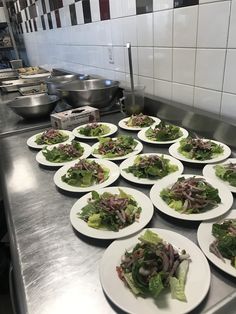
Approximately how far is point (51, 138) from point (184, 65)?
0.66 metres

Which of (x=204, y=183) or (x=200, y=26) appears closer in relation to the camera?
(x=204, y=183)

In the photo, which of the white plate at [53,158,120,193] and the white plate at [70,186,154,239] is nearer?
the white plate at [70,186,154,239]

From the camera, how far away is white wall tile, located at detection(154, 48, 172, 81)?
1.27 m

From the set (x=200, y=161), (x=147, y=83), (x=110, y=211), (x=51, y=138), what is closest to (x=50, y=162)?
(x=51, y=138)

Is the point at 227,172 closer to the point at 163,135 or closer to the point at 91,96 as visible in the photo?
the point at 163,135

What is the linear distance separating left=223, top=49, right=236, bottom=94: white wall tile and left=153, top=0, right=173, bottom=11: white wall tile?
1.24 feet

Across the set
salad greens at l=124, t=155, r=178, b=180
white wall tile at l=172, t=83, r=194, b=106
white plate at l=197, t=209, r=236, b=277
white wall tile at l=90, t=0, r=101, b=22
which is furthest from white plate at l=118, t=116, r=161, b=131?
white wall tile at l=90, t=0, r=101, b=22

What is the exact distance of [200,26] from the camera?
1.06 m

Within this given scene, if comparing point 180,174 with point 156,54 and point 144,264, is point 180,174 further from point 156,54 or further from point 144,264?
point 156,54

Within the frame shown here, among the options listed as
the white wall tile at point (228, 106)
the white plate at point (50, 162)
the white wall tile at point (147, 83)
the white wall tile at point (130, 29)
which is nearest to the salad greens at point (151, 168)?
the white plate at point (50, 162)

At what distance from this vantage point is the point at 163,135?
3.59 feet

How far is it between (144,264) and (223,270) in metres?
0.15

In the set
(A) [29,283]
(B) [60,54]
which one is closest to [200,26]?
(A) [29,283]

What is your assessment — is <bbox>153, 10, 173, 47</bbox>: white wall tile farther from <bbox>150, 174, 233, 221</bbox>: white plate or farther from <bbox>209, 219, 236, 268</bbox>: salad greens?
<bbox>209, 219, 236, 268</bbox>: salad greens
